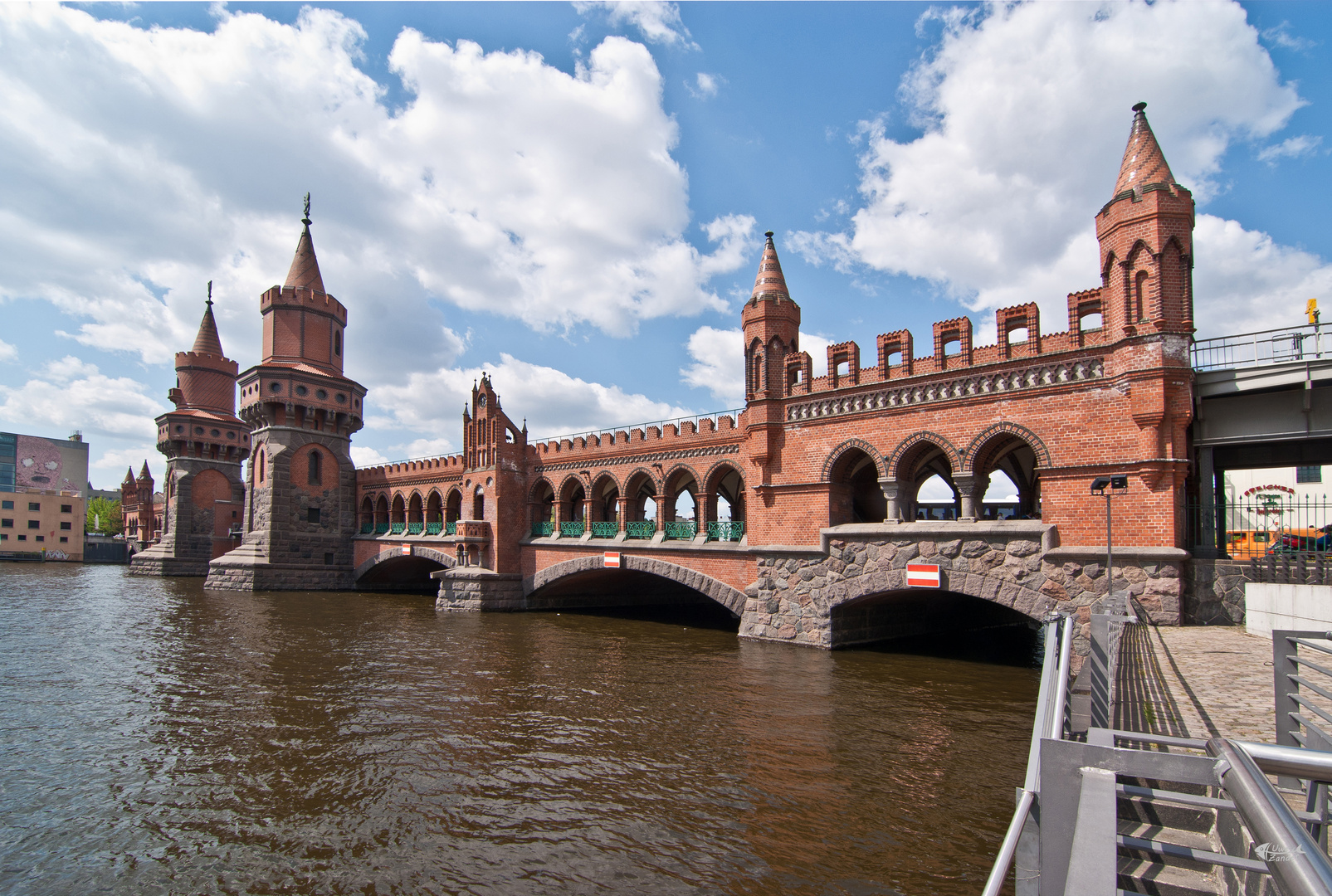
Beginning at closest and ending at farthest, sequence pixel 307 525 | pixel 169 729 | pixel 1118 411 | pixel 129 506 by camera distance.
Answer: pixel 169 729 → pixel 1118 411 → pixel 307 525 → pixel 129 506

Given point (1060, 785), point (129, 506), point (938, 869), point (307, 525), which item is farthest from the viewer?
point (129, 506)

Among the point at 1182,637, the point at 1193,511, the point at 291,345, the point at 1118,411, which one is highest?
the point at 291,345

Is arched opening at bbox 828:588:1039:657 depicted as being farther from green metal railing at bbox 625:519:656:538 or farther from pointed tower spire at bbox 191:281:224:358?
pointed tower spire at bbox 191:281:224:358

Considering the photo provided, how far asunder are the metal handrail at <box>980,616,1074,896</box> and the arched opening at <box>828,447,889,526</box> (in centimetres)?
1415

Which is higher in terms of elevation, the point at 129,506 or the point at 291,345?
the point at 291,345

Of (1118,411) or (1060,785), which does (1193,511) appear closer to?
(1118,411)

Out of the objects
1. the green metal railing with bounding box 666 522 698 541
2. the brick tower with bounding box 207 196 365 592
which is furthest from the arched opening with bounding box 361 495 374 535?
the green metal railing with bounding box 666 522 698 541

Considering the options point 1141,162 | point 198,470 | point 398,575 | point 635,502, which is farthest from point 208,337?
point 1141,162

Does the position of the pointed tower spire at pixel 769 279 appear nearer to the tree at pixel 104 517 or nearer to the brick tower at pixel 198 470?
the brick tower at pixel 198 470

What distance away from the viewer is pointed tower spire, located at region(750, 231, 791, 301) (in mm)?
20891

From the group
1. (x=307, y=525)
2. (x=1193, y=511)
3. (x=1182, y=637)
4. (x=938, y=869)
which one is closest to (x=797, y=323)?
(x=1193, y=511)

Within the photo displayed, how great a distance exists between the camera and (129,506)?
2781 inches

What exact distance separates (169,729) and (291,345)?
33.8m

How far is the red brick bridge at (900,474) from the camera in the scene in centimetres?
1416
